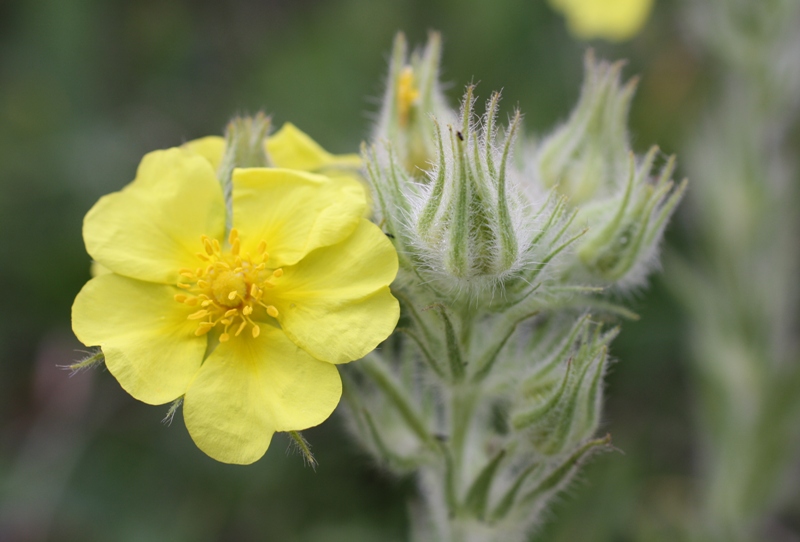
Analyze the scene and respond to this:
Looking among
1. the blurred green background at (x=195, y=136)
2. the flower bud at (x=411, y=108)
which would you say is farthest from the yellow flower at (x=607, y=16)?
the flower bud at (x=411, y=108)

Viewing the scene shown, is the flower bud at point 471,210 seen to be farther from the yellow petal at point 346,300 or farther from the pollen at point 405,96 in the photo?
the pollen at point 405,96

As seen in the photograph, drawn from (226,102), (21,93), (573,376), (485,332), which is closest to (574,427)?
(573,376)

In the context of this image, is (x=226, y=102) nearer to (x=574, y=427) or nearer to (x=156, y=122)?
(x=156, y=122)

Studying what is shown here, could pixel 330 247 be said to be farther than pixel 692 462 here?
No

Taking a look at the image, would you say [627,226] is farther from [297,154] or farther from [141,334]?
[141,334]

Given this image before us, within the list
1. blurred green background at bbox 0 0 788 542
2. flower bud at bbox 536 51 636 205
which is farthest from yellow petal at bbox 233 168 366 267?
blurred green background at bbox 0 0 788 542

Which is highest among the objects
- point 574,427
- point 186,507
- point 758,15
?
point 758,15

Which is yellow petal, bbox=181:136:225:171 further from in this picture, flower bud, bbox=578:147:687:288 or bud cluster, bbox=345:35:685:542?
flower bud, bbox=578:147:687:288
